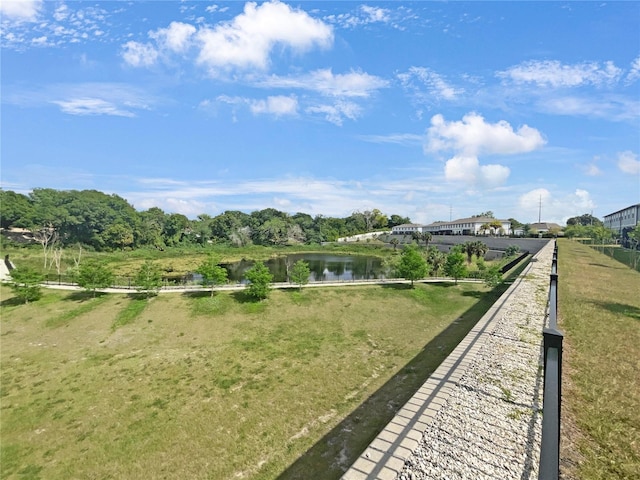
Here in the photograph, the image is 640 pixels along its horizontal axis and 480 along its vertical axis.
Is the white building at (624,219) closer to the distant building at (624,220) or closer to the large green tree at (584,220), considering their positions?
the distant building at (624,220)

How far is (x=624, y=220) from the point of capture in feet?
199

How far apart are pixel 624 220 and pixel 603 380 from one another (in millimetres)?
74618

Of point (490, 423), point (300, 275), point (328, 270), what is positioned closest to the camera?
point (490, 423)

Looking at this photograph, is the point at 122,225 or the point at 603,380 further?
the point at 122,225

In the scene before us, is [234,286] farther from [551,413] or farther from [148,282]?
[551,413]

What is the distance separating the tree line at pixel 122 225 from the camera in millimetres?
52469

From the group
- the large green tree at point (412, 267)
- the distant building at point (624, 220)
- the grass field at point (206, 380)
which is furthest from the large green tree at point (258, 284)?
the distant building at point (624, 220)

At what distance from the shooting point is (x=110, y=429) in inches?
375

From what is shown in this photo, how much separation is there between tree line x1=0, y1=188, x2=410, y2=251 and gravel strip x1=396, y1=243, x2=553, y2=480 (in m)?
55.9

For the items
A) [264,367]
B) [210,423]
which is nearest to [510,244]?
[264,367]

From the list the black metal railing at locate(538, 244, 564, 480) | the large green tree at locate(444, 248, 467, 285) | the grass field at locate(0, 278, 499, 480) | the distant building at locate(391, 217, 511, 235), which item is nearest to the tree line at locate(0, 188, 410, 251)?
the distant building at locate(391, 217, 511, 235)

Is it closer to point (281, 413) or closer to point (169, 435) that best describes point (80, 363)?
point (169, 435)

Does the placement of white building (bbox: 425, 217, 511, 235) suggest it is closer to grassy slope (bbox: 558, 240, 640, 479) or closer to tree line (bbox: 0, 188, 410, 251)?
tree line (bbox: 0, 188, 410, 251)

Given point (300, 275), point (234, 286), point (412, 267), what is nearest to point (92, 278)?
point (234, 286)
